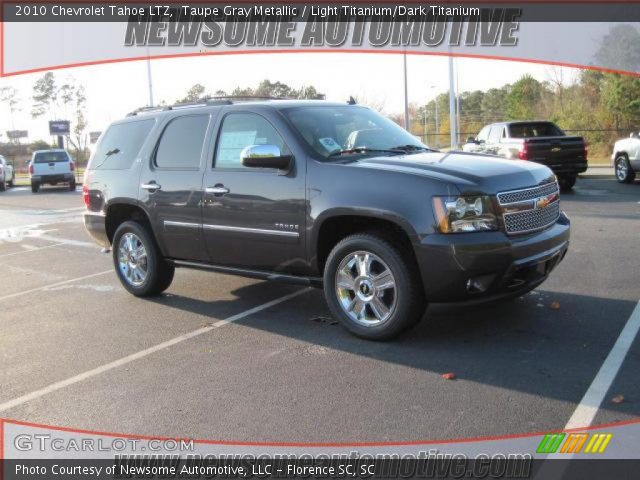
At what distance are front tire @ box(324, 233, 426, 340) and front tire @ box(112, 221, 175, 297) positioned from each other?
2320 millimetres

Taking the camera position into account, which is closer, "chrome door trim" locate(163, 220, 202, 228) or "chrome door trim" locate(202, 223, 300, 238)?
"chrome door trim" locate(202, 223, 300, 238)

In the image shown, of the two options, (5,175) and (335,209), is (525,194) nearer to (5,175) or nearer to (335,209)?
(335,209)

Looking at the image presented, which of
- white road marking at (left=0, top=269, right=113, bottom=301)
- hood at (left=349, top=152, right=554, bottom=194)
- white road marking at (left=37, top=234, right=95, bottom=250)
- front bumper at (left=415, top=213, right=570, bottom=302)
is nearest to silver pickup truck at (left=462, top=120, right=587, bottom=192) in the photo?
white road marking at (left=37, top=234, right=95, bottom=250)

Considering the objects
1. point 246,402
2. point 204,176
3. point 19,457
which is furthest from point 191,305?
point 19,457

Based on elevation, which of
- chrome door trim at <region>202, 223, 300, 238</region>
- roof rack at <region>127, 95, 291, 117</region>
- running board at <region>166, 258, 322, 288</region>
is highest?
roof rack at <region>127, 95, 291, 117</region>

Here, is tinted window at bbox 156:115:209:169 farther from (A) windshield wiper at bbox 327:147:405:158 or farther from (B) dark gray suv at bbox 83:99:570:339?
(A) windshield wiper at bbox 327:147:405:158

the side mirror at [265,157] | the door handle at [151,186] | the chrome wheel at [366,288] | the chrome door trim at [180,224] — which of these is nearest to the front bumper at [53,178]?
the door handle at [151,186]

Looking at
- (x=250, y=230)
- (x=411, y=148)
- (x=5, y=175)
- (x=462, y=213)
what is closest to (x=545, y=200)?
(x=462, y=213)

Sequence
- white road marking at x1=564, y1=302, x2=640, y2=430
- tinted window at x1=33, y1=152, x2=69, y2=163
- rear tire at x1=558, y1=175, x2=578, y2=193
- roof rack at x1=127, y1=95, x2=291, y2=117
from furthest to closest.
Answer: tinted window at x1=33, y1=152, x2=69, y2=163, rear tire at x1=558, y1=175, x2=578, y2=193, roof rack at x1=127, y1=95, x2=291, y2=117, white road marking at x1=564, y1=302, x2=640, y2=430

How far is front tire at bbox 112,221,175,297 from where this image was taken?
689 cm

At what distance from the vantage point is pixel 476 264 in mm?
4719

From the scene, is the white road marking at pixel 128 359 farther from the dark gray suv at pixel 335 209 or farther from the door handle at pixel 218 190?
the door handle at pixel 218 190

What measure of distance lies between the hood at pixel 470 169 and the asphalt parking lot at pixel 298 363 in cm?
120

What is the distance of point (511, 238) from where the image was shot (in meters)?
4.88
